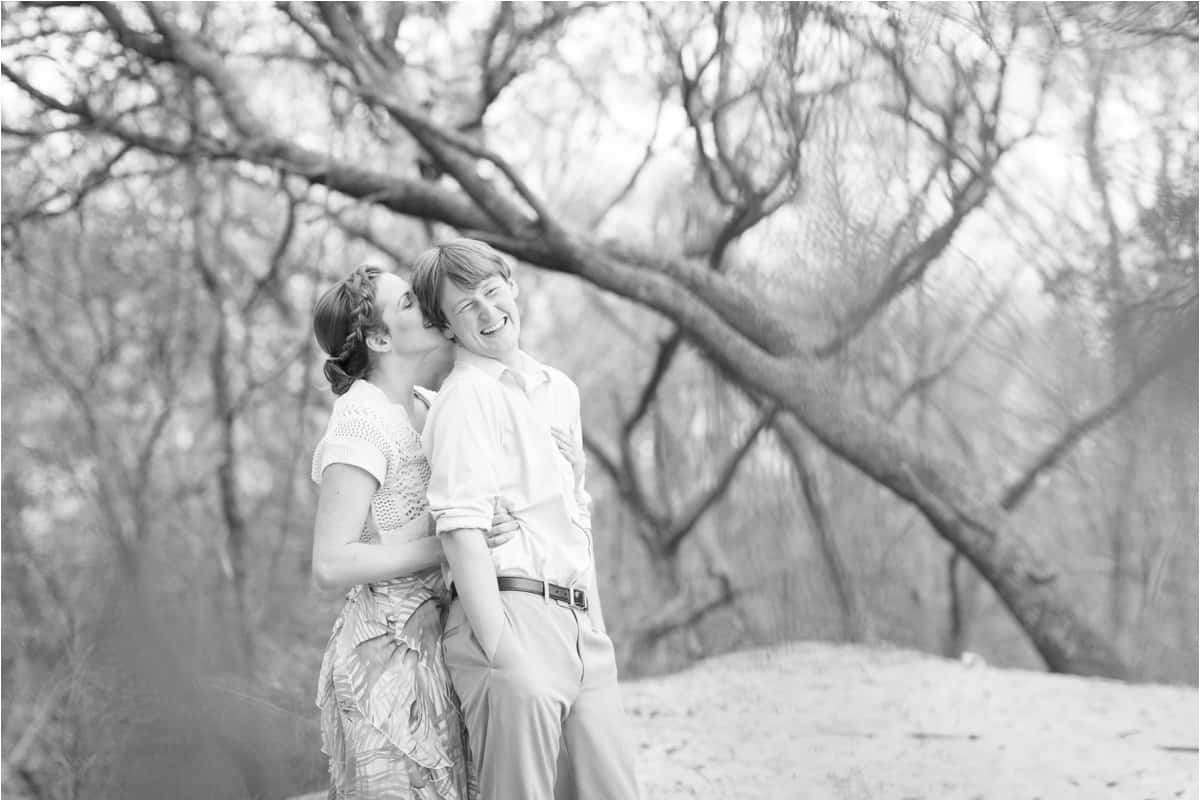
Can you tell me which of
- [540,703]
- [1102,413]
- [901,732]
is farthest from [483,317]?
[901,732]

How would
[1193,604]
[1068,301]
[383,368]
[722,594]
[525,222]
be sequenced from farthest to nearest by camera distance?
[1193,604] < [722,594] < [525,222] < [1068,301] < [383,368]

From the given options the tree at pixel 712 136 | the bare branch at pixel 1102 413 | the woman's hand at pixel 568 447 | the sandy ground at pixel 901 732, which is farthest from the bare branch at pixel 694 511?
the woman's hand at pixel 568 447

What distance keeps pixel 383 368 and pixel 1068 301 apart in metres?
1.22

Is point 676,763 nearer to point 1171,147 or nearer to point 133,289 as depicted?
point 1171,147

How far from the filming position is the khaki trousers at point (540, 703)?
1691 millimetres

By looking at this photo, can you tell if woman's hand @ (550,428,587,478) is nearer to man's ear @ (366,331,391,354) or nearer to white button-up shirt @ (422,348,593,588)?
white button-up shirt @ (422,348,593,588)

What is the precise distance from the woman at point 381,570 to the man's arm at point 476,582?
2.6 inches

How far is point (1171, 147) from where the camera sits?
7.17 ft

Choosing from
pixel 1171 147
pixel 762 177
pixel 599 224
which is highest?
pixel 599 224

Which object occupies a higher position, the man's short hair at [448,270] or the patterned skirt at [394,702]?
the man's short hair at [448,270]

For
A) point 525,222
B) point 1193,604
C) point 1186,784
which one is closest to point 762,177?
point 525,222

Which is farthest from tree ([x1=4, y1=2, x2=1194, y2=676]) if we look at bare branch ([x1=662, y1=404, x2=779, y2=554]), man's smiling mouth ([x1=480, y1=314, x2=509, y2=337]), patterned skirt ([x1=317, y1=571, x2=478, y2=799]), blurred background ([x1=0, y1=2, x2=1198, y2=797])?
patterned skirt ([x1=317, y1=571, x2=478, y2=799])

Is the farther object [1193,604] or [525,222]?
[1193,604]

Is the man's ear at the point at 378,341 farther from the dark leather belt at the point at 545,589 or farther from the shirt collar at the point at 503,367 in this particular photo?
the dark leather belt at the point at 545,589
